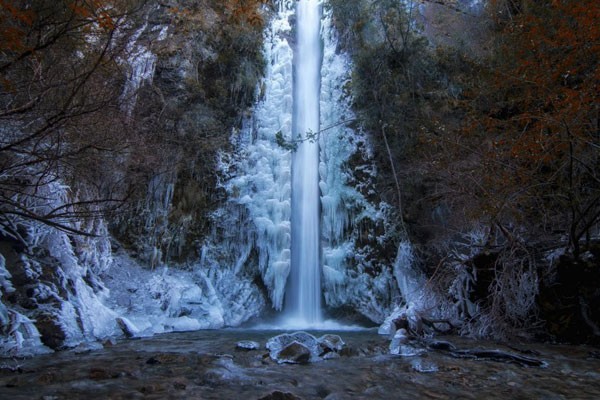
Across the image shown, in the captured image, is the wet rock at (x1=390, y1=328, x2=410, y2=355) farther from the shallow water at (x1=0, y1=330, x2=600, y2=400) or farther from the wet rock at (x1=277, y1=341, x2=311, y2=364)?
the wet rock at (x1=277, y1=341, x2=311, y2=364)

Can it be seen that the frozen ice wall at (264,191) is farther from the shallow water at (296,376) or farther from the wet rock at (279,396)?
the wet rock at (279,396)

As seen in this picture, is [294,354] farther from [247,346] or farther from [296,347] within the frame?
[247,346]

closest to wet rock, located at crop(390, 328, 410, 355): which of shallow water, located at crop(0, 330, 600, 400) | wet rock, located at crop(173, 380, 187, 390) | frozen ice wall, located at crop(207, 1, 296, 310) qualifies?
shallow water, located at crop(0, 330, 600, 400)

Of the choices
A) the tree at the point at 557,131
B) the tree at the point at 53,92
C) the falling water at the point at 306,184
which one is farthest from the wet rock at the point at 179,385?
the falling water at the point at 306,184

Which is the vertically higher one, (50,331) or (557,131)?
(557,131)

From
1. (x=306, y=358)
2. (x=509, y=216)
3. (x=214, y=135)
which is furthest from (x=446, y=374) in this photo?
(x=214, y=135)

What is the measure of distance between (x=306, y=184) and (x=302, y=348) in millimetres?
6657

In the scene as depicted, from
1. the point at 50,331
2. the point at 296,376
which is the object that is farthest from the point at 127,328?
the point at 296,376

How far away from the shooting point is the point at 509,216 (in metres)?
6.14

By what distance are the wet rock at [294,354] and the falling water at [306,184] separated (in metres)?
4.57

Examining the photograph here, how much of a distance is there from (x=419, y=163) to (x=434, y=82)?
353cm

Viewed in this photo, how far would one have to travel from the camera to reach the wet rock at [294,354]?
4.30 meters

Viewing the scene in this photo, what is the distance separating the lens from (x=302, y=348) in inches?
Answer: 176

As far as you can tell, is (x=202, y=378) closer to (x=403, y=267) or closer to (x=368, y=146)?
(x=403, y=267)
